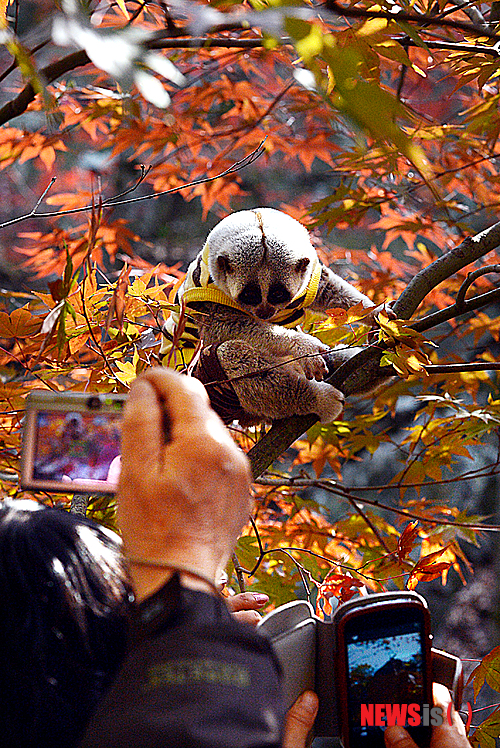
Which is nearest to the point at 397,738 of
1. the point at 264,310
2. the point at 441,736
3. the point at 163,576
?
the point at 441,736

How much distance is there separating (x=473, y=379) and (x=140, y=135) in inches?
46.0

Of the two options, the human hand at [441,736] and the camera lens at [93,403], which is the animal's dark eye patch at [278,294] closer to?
the camera lens at [93,403]

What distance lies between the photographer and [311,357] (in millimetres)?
1253

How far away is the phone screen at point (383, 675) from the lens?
1.86ft

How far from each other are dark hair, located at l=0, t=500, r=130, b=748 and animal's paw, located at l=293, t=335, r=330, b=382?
819mm

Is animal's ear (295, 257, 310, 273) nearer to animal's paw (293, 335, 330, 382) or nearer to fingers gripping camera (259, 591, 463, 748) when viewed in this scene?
animal's paw (293, 335, 330, 382)

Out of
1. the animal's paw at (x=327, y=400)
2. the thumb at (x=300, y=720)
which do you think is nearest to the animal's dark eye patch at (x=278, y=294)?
the animal's paw at (x=327, y=400)

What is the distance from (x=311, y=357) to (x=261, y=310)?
0.62 ft

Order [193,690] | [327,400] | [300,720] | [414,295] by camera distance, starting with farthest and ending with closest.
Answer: [327,400]
[414,295]
[300,720]
[193,690]

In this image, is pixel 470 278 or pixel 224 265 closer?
pixel 470 278

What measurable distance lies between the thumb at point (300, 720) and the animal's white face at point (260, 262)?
92 cm

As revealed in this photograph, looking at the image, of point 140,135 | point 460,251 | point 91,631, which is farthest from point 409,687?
point 140,135

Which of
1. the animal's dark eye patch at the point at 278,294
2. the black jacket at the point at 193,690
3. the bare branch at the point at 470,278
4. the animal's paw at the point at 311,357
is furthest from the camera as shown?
the animal's dark eye patch at the point at 278,294

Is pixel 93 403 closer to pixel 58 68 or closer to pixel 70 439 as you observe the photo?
pixel 70 439
